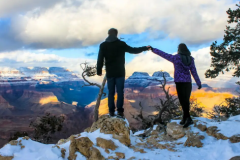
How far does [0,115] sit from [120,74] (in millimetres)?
141271

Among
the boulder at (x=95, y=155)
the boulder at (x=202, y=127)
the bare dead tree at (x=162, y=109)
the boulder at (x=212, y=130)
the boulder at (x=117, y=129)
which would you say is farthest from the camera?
the bare dead tree at (x=162, y=109)

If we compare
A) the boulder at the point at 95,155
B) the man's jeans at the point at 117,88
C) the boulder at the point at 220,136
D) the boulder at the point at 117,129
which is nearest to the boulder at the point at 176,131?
the boulder at the point at 220,136

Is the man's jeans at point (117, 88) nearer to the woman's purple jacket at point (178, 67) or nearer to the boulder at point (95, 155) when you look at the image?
the woman's purple jacket at point (178, 67)

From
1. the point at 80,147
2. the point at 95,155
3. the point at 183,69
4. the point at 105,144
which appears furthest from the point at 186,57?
the point at 80,147

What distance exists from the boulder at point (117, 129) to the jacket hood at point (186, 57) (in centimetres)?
222

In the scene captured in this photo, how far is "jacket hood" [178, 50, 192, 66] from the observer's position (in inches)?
197

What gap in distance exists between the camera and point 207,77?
1425 centimetres

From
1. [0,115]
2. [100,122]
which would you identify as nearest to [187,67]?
[100,122]

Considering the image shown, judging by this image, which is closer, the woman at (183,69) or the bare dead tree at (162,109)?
the woman at (183,69)

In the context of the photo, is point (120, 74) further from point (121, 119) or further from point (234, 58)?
point (234, 58)

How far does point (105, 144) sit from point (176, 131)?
270 cm

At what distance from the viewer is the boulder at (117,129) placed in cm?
460

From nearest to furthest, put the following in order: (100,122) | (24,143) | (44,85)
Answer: (24,143) → (100,122) → (44,85)

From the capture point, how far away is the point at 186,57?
5070 millimetres
